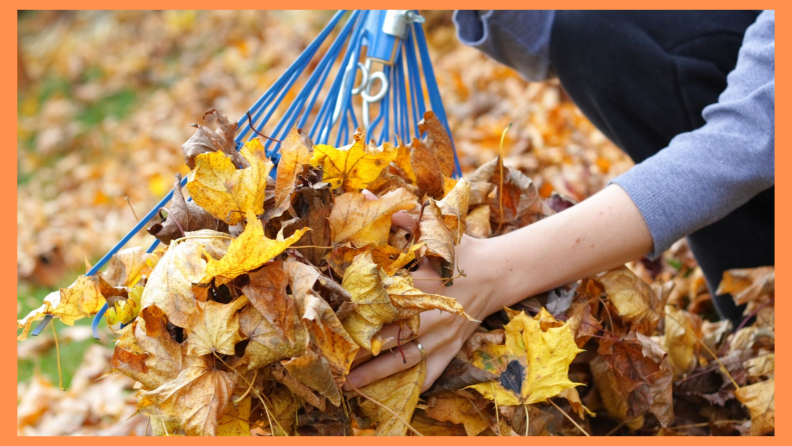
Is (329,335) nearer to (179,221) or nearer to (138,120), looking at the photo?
(179,221)

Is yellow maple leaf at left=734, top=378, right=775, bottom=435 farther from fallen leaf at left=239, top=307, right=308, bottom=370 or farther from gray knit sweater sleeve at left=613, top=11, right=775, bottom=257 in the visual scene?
fallen leaf at left=239, top=307, right=308, bottom=370

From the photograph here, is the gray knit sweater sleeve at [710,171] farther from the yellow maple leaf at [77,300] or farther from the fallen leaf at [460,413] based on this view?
the yellow maple leaf at [77,300]

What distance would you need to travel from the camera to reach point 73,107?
4074mm

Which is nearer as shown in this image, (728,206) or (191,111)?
(728,206)

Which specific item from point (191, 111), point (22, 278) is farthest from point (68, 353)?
point (191, 111)

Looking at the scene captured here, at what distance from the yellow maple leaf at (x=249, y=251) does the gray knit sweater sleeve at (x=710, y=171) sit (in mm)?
563

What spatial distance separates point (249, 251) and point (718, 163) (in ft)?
2.37

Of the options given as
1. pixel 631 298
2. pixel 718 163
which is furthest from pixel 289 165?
pixel 718 163

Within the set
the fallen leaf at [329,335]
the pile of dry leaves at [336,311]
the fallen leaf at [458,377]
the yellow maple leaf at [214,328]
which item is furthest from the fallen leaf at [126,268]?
the fallen leaf at [458,377]

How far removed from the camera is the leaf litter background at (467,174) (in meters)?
0.89

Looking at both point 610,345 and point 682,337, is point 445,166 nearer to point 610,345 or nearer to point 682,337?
point 610,345

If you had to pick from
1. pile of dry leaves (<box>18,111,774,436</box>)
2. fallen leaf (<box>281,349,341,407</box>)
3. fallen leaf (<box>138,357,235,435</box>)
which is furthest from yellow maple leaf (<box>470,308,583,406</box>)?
fallen leaf (<box>138,357,235,435</box>)

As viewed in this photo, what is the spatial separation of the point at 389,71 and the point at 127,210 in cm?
185

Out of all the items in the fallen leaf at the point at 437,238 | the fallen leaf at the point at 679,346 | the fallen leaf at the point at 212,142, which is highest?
the fallen leaf at the point at 212,142
